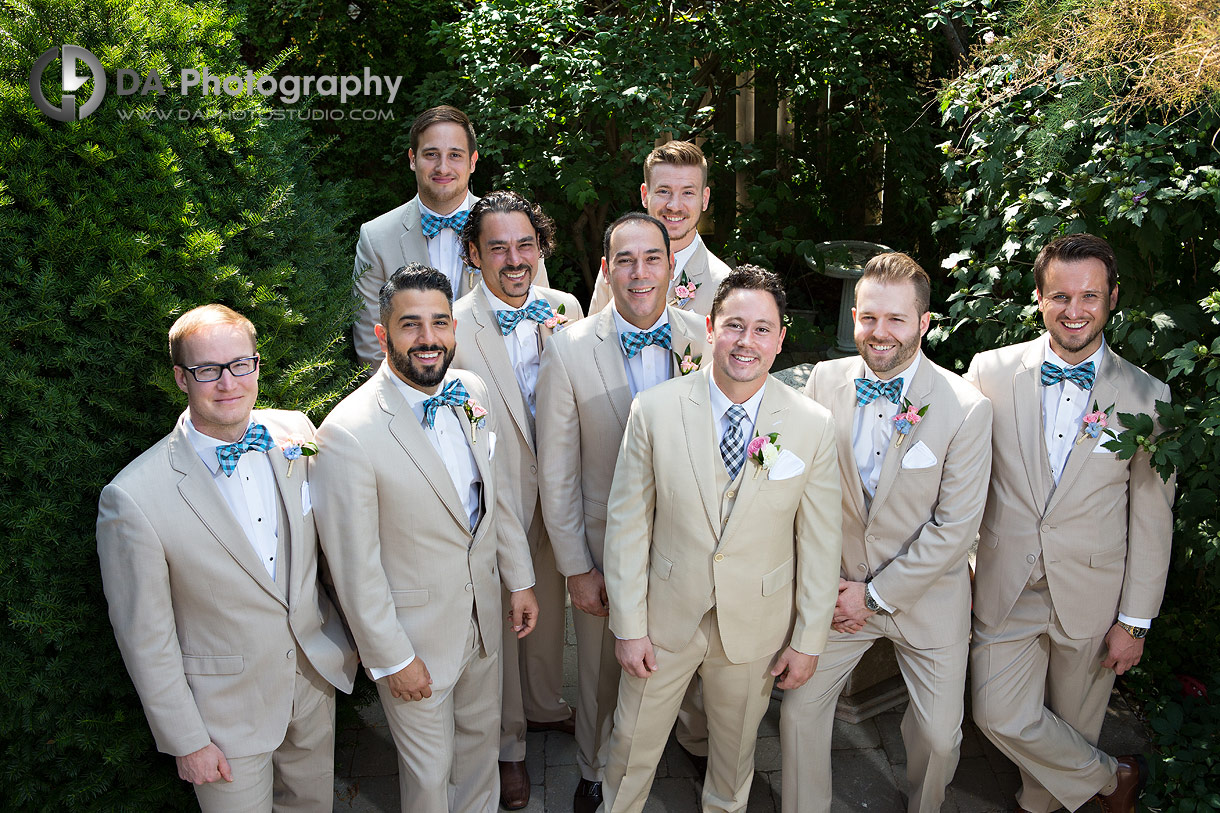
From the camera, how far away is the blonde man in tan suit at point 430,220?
5027mm

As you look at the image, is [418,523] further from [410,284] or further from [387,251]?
[387,251]

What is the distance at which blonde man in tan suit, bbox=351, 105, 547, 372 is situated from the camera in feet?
16.5

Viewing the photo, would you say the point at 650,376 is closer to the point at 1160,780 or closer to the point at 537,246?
the point at 537,246

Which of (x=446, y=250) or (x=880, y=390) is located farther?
(x=446, y=250)

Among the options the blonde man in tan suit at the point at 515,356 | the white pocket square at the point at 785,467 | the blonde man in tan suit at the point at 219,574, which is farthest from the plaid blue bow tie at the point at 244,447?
the white pocket square at the point at 785,467

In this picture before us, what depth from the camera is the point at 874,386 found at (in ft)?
13.0

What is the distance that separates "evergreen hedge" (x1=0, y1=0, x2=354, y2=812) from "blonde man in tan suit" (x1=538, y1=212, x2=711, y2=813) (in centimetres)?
106

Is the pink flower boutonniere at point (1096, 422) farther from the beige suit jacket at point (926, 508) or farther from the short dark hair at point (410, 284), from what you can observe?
the short dark hair at point (410, 284)

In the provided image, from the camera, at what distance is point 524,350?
4488mm

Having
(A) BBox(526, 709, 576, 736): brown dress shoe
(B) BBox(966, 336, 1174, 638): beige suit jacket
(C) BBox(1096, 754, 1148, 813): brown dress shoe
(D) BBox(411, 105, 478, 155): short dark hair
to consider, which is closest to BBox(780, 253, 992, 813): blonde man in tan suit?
(B) BBox(966, 336, 1174, 638): beige suit jacket

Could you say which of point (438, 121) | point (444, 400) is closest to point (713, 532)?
point (444, 400)

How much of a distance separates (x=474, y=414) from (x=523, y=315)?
0.75 metres

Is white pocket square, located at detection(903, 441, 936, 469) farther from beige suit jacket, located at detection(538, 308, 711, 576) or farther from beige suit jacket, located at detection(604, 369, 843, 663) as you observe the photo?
beige suit jacket, located at detection(538, 308, 711, 576)

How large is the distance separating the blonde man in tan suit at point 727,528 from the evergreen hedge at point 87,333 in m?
1.42
